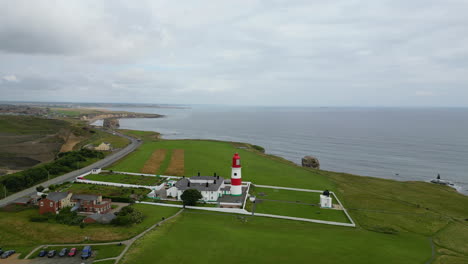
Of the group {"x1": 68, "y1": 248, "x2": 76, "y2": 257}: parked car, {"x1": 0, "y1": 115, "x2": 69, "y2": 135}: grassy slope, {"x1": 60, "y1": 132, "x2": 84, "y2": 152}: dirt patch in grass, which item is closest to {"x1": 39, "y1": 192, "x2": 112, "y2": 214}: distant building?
{"x1": 68, "y1": 248, "x2": 76, "y2": 257}: parked car

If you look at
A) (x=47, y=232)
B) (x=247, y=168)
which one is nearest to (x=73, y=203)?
(x=47, y=232)

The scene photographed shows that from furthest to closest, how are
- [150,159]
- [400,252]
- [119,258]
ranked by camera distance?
1. [150,159]
2. [400,252]
3. [119,258]

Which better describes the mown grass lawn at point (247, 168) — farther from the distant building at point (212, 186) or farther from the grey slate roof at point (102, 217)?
the grey slate roof at point (102, 217)

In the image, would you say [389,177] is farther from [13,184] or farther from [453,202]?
[13,184]

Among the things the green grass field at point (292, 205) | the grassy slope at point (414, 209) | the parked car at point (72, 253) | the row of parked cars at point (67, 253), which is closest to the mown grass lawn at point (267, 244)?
the grassy slope at point (414, 209)

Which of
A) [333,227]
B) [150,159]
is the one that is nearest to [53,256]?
[333,227]

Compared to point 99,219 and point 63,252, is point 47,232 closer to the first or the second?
point 99,219
